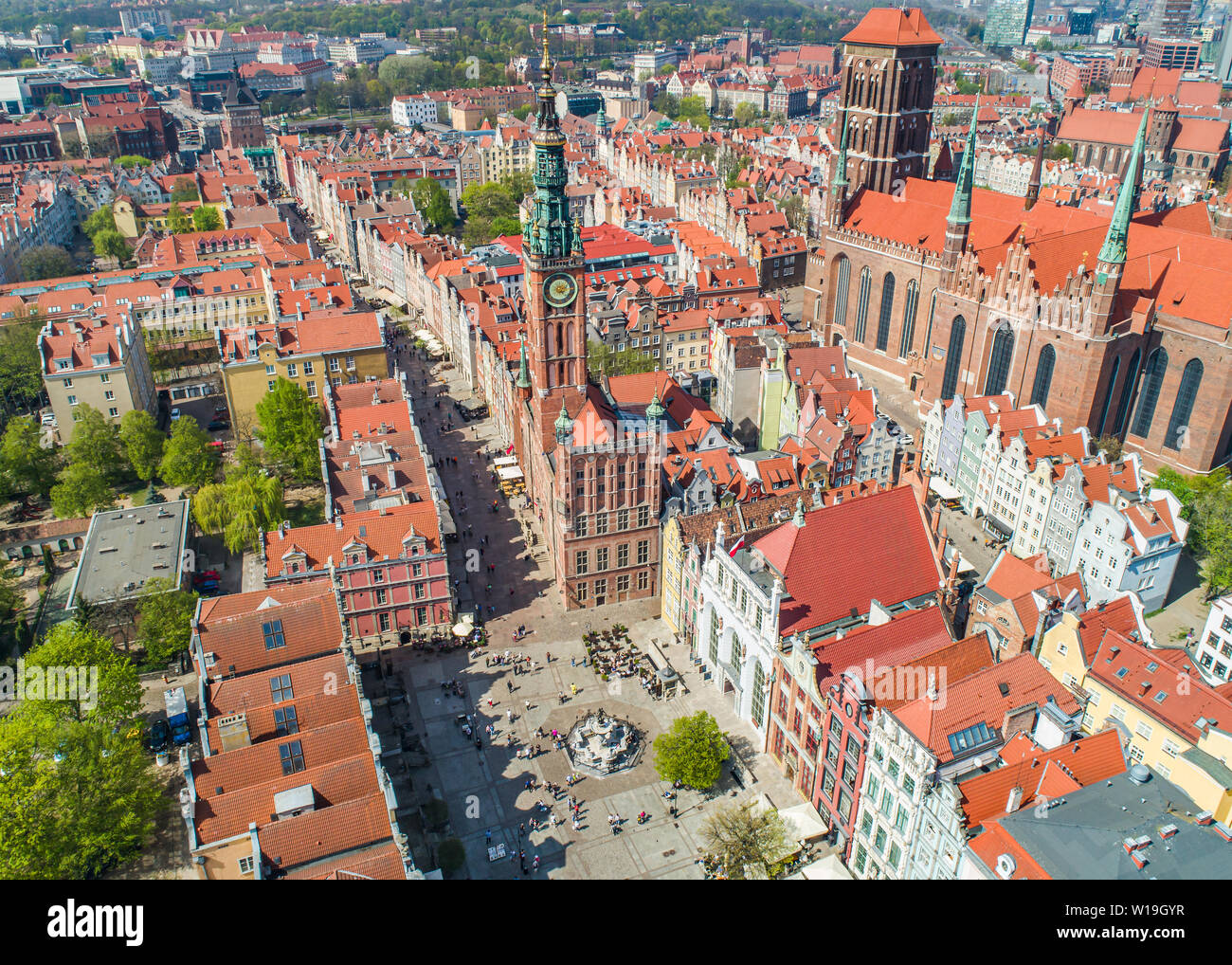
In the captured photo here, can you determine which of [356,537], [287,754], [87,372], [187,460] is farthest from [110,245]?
[287,754]

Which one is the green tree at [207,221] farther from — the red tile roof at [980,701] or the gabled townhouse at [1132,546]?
the red tile roof at [980,701]

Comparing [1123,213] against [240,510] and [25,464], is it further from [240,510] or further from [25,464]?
[25,464]

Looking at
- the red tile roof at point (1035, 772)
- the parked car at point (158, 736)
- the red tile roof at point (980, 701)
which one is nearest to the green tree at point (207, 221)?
the parked car at point (158, 736)

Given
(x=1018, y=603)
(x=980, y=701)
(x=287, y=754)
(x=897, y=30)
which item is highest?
(x=897, y=30)

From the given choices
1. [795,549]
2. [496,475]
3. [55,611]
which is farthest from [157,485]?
[795,549]
